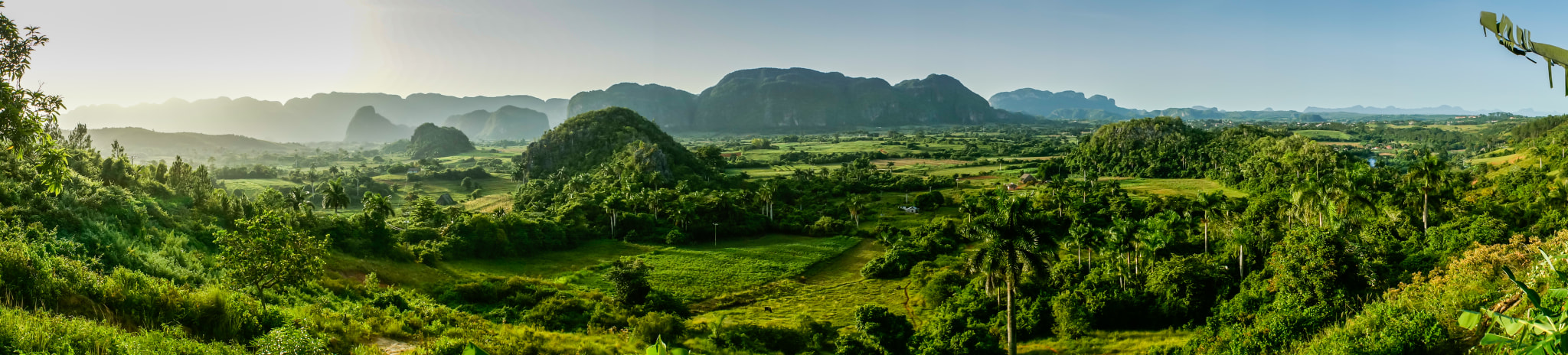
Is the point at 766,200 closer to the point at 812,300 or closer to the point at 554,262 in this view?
the point at 554,262

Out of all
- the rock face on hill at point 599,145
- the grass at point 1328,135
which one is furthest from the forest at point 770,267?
the grass at point 1328,135

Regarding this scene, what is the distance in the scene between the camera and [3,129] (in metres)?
7.40

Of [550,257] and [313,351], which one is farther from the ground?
[313,351]

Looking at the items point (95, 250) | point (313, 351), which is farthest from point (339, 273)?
point (313, 351)

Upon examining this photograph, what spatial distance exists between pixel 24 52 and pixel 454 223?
121 ft

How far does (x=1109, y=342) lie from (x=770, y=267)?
871 inches

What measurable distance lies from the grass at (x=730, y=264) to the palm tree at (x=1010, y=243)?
17873 mm

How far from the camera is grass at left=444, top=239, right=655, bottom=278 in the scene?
39.1 meters

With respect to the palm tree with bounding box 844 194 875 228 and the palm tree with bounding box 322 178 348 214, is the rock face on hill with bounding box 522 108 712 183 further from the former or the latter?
the palm tree with bounding box 322 178 348 214

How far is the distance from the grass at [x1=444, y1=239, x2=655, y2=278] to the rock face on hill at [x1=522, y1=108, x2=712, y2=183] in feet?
105

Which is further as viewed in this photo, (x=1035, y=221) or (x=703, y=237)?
(x=703, y=237)

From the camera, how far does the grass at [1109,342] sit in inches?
938

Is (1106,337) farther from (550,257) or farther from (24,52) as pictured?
(550,257)

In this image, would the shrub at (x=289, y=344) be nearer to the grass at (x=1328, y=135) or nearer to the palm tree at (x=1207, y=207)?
the palm tree at (x=1207, y=207)
